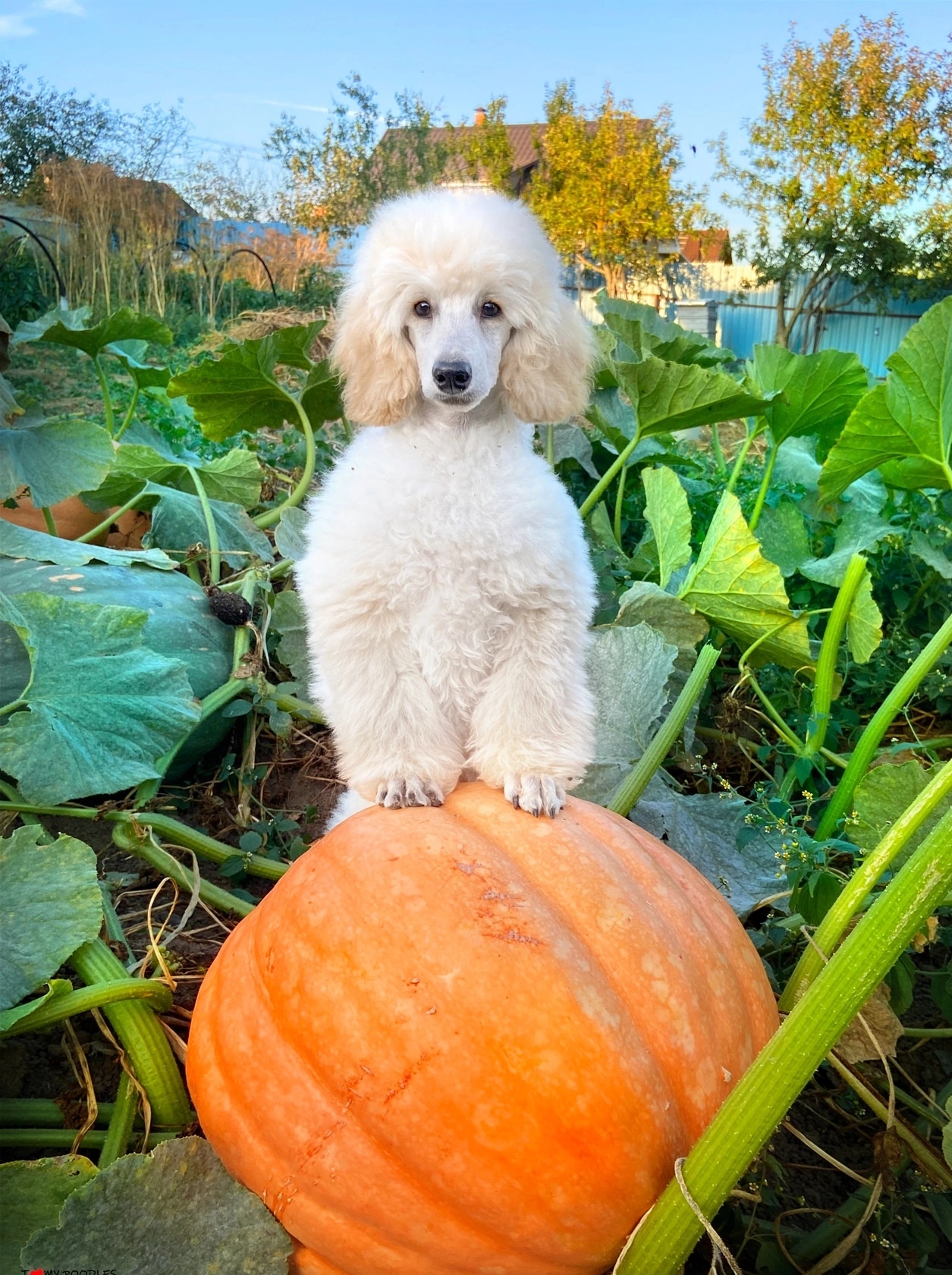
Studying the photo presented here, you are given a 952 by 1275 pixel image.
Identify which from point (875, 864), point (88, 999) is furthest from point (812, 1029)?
point (88, 999)

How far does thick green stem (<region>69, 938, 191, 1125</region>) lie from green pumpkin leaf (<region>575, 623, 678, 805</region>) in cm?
67

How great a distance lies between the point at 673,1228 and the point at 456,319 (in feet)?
3.20

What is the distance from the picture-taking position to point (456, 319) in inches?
48.5

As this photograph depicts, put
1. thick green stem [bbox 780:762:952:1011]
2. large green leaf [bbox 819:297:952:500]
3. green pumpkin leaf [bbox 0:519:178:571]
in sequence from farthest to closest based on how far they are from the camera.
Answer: green pumpkin leaf [bbox 0:519:178:571] < large green leaf [bbox 819:297:952:500] < thick green stem [bbox 780:762:952:1011]

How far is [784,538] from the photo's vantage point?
242 centimetres

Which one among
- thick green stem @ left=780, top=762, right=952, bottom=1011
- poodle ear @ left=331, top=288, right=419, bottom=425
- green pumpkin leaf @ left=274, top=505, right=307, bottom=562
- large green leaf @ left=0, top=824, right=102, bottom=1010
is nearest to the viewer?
thick green stem @ left=780, top=762, right=952, bottom=1011

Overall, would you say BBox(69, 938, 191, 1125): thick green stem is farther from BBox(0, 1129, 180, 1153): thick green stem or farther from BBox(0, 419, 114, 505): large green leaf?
BBox(0, 419, 114, 505): large green leaf

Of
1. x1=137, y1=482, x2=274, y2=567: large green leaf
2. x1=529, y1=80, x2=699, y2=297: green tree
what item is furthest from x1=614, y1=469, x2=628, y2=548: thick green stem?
x1=529, y1=80, x2=699, y2=297: green tree

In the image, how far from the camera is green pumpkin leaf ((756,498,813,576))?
7.84 feet

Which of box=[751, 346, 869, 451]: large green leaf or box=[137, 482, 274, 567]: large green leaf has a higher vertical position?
box=[751, 346, 869, 451]: large green leaf

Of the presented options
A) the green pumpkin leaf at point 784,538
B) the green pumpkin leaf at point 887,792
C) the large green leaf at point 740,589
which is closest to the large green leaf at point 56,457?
the large green leaf at point 740,589

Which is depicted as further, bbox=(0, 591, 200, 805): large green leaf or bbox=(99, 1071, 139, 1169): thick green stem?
bbox=(0, 591, 200, 805): large green leaf

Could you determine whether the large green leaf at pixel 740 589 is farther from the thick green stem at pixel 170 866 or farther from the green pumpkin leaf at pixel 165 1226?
the green pumpkin leaf at pixel 165 1226

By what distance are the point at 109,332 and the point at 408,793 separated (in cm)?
181
